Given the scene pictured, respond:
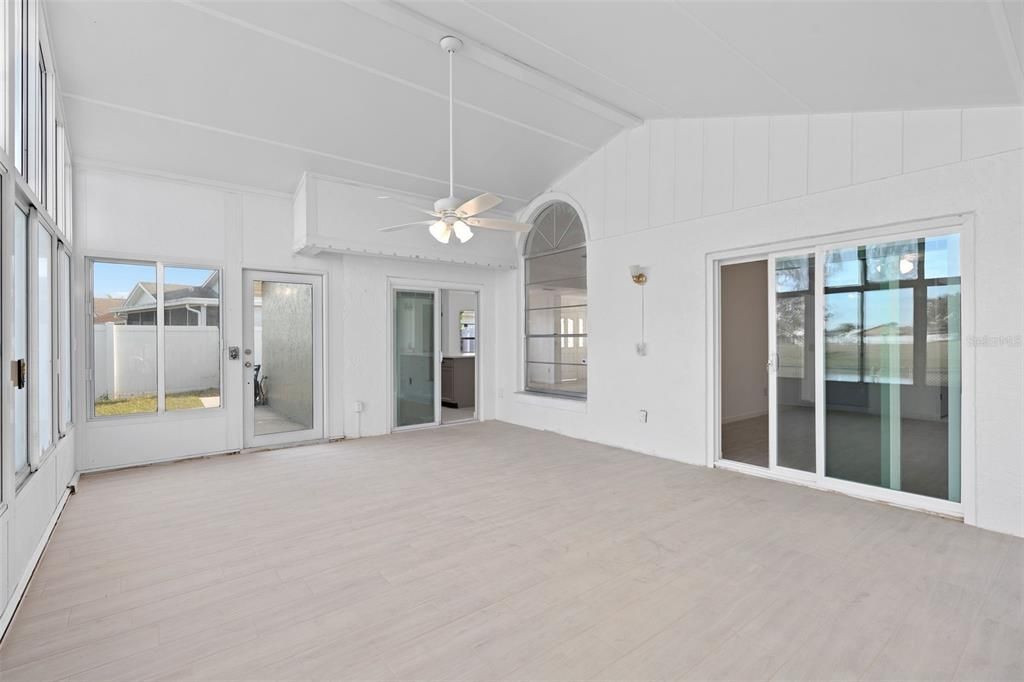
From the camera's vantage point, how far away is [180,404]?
5.29m

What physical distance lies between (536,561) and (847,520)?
7.35 feet

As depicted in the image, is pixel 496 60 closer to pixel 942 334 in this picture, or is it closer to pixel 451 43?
pixel 451 43

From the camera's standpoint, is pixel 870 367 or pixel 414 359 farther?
pixel 414 359

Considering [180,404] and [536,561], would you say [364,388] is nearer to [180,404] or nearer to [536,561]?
[180,404]

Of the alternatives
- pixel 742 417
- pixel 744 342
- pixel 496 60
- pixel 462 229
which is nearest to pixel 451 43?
pixel 496 60

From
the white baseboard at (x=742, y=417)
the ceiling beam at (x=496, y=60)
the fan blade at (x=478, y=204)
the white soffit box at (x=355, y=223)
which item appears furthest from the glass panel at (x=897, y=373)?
the white soffit box at (x=355, y=223)

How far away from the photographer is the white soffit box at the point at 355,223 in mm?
5492

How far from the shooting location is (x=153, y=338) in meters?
5.14

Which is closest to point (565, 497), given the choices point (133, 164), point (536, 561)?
point (536, 561)

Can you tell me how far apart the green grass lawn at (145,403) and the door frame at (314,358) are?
1.22ft

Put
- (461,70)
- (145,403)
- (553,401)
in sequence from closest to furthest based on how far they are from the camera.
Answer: (461,70), (145,403), (553,401)

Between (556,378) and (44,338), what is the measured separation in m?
5.15

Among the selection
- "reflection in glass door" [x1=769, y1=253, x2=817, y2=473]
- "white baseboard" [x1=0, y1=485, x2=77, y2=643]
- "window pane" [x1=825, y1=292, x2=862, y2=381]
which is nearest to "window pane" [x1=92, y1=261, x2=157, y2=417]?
"white baseboard" [x1=0, y1=485, x2=77, y2=643]

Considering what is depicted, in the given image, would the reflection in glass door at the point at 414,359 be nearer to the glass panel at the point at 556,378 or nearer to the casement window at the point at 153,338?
the glass panel at the point at 556,378
